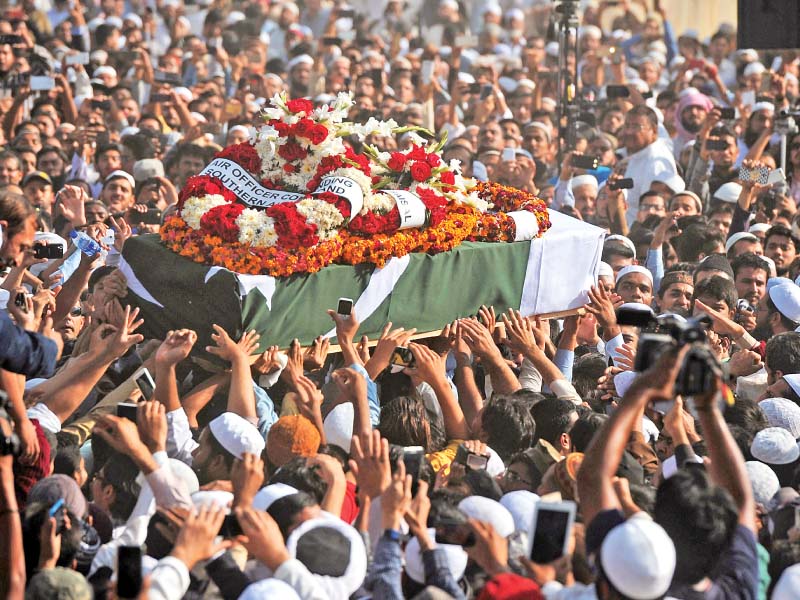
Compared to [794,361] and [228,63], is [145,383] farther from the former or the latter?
[228,63]

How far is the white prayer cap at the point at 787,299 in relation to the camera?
25.9 feet

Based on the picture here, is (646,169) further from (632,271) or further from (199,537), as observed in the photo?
(199,537)

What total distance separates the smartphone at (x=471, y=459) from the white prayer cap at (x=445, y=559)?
3.12ft

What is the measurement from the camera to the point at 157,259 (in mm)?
7430

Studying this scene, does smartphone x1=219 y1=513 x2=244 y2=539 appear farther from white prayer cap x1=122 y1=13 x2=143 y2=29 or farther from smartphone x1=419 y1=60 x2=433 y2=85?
white prayer cap x1=122 y1=13 x2=143 y2=29

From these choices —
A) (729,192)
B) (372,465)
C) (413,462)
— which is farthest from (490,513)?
(729,192)

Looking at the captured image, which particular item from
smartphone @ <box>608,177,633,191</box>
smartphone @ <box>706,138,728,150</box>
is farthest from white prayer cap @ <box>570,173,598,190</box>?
smartphone @ <box>706,138,728,150</box>

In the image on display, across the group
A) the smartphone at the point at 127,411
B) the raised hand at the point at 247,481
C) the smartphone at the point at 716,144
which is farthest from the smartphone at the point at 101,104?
the raised hand at the point at 247,481

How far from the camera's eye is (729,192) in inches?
440

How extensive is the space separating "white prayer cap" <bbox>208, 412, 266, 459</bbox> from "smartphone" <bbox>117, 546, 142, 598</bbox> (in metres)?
1.70

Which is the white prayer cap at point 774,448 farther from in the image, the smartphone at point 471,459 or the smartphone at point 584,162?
the smartphone at point 584,162

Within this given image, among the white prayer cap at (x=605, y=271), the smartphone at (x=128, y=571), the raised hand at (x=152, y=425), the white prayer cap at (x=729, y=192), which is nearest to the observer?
the smartphone at (x=128, y=571)

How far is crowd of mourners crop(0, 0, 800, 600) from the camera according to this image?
164 inches

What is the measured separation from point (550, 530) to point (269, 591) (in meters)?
0.85
